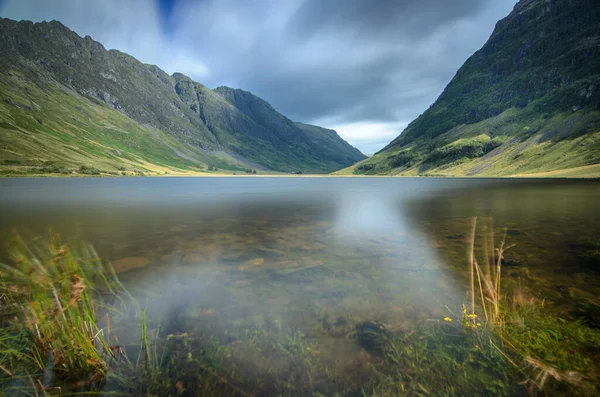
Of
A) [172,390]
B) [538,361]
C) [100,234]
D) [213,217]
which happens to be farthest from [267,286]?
[213,217]

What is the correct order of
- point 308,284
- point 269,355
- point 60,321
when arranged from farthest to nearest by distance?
point 308,284
point 269,355
point 60,321

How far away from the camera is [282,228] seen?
22859 millimetres

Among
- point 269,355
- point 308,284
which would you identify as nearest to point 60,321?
point 269,355

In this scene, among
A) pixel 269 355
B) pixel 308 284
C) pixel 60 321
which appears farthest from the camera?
pixel 308 284

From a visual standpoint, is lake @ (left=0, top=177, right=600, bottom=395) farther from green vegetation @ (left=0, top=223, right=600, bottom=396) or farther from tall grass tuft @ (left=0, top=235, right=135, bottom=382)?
tall grass tuft @ (left=0, top=235, right=135, bottom=382)

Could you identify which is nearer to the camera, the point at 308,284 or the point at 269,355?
the point at 269,355

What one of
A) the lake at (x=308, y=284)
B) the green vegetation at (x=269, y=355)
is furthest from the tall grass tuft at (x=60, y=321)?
the lake at (x=308, y=284)

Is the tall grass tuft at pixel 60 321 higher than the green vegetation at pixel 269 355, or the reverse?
the tall grass tuft at pixel 60 321

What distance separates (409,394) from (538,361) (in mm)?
2820

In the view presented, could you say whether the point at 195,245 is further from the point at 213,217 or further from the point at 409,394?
the point at 409,394

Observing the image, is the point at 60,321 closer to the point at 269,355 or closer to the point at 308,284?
the point at 269,355

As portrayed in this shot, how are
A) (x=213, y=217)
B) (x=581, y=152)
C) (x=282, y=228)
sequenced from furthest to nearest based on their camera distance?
(x=581, y=152) < (x=213, y=217) < (x=282, y=228)

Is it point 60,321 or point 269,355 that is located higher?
point 60,321

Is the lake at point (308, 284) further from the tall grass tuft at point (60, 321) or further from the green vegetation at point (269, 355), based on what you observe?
the tall grass tuft at point (60, 321)
